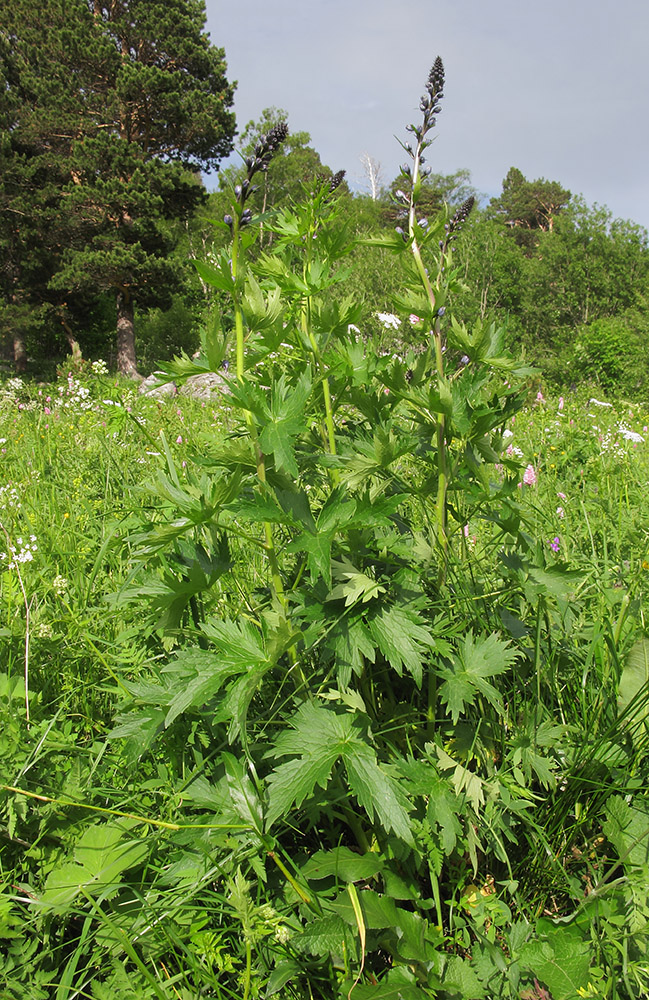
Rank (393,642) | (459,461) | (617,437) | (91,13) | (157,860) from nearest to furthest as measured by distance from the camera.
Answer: (393,642), (157,860), (459,461), (617,437), (91,13)

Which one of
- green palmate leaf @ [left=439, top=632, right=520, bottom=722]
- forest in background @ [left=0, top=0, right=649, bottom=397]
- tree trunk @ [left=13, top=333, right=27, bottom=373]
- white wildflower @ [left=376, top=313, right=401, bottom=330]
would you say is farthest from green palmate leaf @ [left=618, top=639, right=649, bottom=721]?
tree trunk @ [left=13, top=333, right=27, bottom=373]

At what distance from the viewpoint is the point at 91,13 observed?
17656 millimetres

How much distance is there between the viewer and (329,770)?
99 centimetres

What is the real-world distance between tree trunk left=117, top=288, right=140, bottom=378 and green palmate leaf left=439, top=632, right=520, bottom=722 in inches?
817

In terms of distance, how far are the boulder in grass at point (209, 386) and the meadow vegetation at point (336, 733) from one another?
0.04m

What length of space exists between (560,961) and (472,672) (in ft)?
1.76

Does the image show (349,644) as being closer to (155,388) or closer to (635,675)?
(635,675)

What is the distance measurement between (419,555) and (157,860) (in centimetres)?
88

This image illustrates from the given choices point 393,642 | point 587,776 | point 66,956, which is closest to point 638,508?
point 587,776

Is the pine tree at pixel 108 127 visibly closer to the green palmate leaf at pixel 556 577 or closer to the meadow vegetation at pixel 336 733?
the meadow vegetation at pixel 336 733

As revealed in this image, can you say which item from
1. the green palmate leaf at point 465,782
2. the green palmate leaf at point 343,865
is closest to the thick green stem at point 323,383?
the green palmate leaf at point 465,782

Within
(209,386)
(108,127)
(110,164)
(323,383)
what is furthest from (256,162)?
(108,127)

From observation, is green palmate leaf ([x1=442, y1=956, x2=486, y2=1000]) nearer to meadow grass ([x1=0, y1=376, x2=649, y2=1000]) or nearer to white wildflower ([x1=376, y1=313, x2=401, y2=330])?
meadow grass ([x1=0, y1=376, x2=649, y2=1000])

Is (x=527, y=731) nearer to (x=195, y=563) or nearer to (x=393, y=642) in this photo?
(x=393, y=642)
